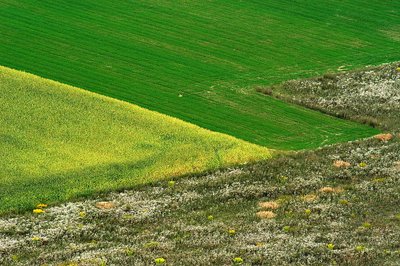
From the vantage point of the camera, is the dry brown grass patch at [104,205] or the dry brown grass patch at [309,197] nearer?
the dry brown grass patch at [104,205]

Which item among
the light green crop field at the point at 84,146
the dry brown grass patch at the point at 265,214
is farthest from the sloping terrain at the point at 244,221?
the light green crop field at the point at 84,146

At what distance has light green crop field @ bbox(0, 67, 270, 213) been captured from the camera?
226 ft

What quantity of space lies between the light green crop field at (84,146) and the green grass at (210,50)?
4040mm

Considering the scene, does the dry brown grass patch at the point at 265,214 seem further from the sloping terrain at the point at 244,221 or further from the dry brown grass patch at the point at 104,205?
the dry brown grass patch at the point at 104,205

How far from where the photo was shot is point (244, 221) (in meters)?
61.8

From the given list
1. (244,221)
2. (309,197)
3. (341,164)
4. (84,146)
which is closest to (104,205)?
(244,221)

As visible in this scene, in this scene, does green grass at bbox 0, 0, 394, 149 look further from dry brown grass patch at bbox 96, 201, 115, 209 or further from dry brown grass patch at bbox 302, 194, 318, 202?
dry brown grass patch at bbox 96, 201, 115, 209

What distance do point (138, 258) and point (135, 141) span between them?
23505 millimetres

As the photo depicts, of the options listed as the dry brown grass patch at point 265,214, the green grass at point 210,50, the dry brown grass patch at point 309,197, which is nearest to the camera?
the dry brown grass patch at point 265,214

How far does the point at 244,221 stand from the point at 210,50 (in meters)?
42.9

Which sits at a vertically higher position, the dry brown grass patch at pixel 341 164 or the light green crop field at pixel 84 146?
the dry brown grass patch at pixel 341 164

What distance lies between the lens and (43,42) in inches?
3910

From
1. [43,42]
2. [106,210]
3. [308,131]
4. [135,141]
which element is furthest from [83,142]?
[43,42]

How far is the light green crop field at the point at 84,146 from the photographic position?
69.0 meters
